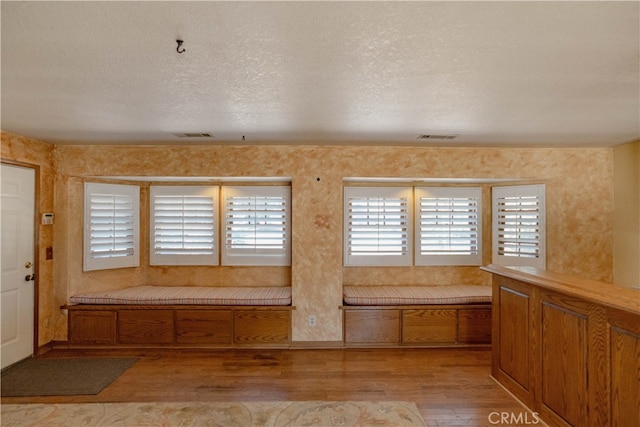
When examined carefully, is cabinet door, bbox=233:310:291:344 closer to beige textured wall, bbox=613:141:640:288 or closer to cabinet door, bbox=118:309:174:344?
cabinet door, bbox=118:309:174:344

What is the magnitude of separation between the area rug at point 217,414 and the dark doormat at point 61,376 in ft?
0.82

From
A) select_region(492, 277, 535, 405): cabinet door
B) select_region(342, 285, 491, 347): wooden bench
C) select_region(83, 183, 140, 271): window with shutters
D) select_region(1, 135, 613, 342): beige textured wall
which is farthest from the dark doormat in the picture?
select_region(492, 277, 535, 405): cabinet door

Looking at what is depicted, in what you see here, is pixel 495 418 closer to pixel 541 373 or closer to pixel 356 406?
pixel 541 373

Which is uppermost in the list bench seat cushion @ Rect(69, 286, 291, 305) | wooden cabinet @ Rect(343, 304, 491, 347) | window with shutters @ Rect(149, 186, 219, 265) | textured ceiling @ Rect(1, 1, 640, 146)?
textured ceiling @ Rect(1, 1, 640, 146)

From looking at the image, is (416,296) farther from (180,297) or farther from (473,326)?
(180,297)

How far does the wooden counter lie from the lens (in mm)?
1883

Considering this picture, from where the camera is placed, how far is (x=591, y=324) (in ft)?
6.85

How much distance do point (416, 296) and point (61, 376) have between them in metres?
3.89

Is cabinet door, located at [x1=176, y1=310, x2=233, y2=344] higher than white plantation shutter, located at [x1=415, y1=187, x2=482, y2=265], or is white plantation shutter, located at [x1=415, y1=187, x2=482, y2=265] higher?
white plantation shutter, located at [x1=415, y1=187, x2=482, y2=265]

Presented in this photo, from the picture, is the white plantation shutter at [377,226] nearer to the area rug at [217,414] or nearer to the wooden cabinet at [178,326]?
the wooden cabinet at [178,326]

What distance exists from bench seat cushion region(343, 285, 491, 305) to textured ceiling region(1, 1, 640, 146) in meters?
2.03

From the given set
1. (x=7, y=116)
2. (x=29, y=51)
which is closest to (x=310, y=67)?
(x=29, y=51)

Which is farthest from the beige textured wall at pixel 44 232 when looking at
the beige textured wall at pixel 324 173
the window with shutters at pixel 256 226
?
the window with shutters at pixel 256 226

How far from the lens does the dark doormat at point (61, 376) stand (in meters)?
3.09
